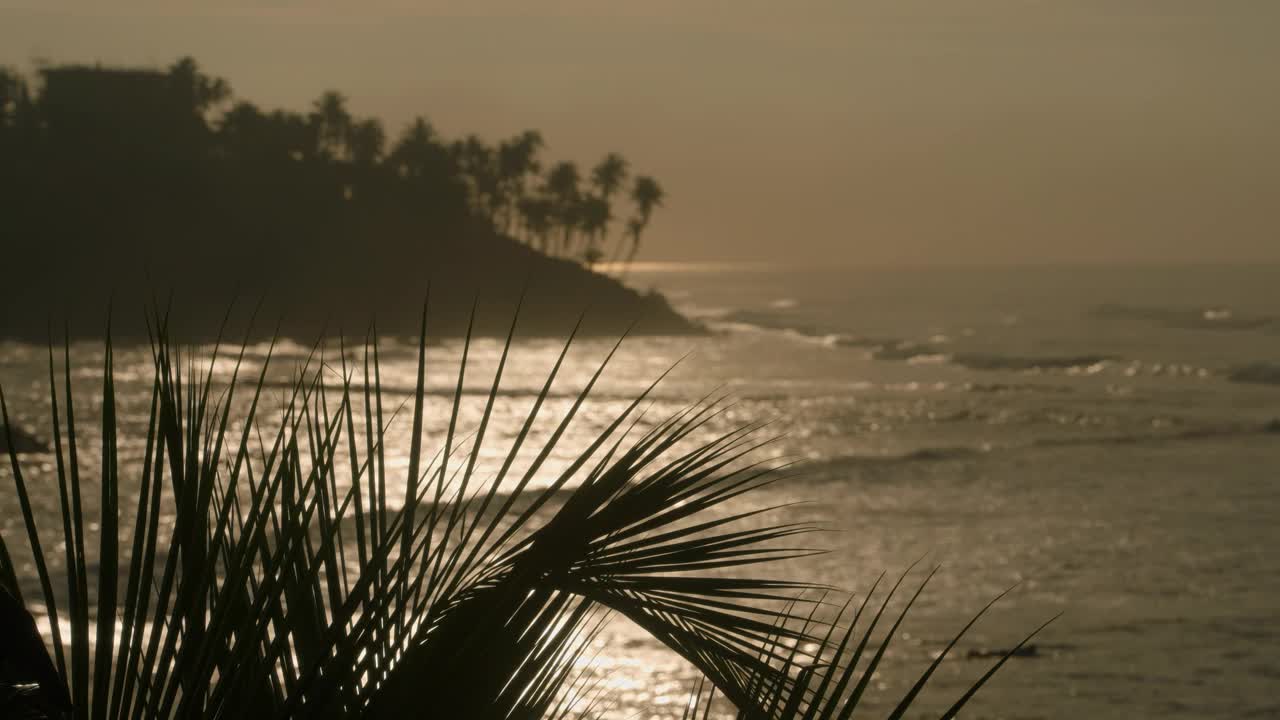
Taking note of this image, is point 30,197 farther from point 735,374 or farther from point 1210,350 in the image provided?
point 1210,350

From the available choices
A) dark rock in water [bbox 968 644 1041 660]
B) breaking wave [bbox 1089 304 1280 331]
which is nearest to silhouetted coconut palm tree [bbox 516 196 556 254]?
breaking wave [bbox 1089 304 1280 331]

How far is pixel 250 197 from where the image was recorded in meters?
103

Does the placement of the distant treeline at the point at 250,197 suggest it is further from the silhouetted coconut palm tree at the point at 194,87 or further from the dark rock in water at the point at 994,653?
the dark rock in water at the point at 994,653

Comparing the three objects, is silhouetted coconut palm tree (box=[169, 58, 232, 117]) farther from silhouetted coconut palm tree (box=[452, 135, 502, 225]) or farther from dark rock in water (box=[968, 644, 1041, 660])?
dark rock in water (box=[968, 644, 1041, 660])

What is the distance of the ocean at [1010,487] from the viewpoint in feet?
44.6

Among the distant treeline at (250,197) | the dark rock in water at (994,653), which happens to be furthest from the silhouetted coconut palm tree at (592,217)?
the dark rock in water at (994,653)

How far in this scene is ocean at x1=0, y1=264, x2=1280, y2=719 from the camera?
535 inches

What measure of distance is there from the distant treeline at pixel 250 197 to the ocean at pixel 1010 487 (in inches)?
881

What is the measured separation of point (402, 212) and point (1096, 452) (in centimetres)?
7897

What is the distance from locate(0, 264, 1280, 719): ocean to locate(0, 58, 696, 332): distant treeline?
881 inches

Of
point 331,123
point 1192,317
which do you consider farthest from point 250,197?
point 1192,317

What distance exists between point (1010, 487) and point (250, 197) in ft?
276

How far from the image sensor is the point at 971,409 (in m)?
44.6

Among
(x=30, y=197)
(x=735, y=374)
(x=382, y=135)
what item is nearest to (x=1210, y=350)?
(x=735, y=374)
